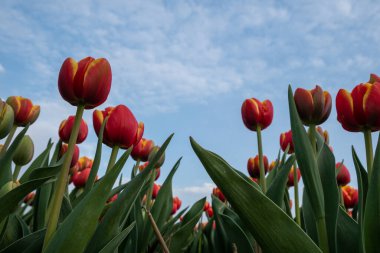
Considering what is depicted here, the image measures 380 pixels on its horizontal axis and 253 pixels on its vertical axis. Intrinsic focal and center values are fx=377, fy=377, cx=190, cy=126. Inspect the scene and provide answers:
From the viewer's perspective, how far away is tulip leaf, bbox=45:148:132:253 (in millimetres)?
800

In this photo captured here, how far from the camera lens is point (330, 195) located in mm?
1032

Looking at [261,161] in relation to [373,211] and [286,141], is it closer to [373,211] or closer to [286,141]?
[286,141]

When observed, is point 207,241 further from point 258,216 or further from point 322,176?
point 258,216

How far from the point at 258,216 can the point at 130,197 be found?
305 millimetres

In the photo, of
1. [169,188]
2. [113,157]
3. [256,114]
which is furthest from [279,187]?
[256,114]

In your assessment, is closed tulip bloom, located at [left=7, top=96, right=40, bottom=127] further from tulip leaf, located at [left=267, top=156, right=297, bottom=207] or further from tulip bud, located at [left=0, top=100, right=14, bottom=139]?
tulip leaf, located at [left=267, top=156, right=297, bottom=207]

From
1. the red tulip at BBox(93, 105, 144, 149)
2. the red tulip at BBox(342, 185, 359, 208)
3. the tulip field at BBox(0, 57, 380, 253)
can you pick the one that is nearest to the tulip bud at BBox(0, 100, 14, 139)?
the tulip field at BBox(0, 57, 380, 253)

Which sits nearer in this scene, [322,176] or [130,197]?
[130,197]

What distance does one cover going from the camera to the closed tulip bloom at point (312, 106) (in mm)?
1404

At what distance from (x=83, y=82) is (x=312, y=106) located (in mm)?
828

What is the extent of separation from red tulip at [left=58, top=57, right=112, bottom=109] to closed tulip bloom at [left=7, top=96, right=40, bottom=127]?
2.75ft

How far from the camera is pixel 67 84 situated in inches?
43.3

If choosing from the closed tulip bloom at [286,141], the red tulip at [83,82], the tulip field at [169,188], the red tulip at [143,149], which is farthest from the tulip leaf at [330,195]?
the red tulip at [143,149]

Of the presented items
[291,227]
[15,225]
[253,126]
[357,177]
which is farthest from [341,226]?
[15,225]
